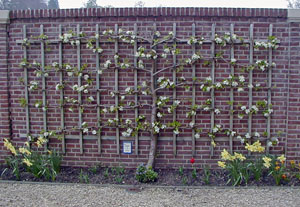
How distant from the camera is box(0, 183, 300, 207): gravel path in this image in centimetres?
349

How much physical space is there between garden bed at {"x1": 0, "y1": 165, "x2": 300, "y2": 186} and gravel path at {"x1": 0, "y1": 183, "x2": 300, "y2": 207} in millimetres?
186

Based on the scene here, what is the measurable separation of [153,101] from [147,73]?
422 millimetres

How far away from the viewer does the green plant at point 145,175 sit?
161 inches

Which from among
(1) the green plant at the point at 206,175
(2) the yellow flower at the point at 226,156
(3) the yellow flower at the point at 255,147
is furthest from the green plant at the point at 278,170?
(1) the green plant at the point at 206,175

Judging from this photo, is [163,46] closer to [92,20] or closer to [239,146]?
[92,20]

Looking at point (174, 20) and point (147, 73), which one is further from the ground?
point (174, 20)

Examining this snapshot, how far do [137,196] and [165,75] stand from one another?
1.74m

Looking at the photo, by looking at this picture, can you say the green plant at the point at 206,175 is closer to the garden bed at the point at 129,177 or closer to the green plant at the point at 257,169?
the garden bed at the point at 129,177

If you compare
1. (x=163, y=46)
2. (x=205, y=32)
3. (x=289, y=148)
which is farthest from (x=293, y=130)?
(x=163, y=46)

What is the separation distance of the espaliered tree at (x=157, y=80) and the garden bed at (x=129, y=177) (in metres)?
0.35

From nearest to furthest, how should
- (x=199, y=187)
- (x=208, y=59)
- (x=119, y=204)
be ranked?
(x=119, y=204)
(x=199, y=187)
(x=208, y=59)

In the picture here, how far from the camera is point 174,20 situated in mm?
4391

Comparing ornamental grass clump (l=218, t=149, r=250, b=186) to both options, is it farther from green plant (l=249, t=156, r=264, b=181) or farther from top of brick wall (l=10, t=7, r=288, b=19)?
top of brick wall (l=10, t=7, r=288, b=19)

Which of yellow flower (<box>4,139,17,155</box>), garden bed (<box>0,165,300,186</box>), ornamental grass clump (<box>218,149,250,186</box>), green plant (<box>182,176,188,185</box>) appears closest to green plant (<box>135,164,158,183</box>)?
garden bed (<box>0,165,300,186</box>)
